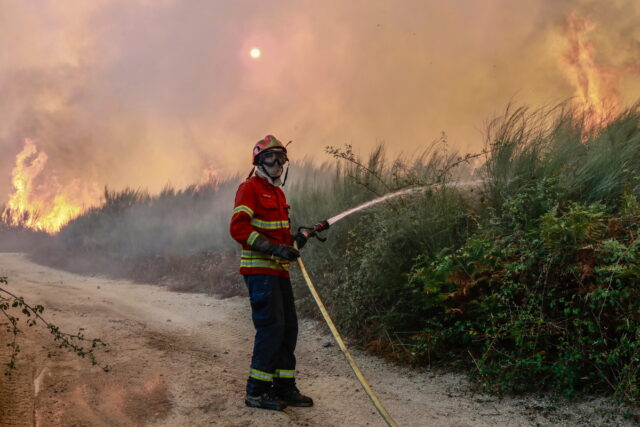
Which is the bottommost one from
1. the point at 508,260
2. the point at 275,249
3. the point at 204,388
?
the point at 204,388

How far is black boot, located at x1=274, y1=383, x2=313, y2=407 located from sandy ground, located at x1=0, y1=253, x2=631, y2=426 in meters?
0.11

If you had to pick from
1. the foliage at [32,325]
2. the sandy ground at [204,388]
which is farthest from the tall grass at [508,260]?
the foliage at [32,325]

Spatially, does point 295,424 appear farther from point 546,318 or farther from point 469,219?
point 469,219

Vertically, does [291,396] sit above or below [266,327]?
below

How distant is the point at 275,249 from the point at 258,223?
1.22 ft

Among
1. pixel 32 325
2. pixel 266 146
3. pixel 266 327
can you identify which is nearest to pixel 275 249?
pixel 266 327

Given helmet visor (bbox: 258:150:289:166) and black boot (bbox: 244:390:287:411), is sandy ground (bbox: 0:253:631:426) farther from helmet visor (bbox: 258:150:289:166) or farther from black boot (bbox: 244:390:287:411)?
helmet visor (bbox: 258:150:289:166)

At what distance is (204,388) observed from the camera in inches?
211

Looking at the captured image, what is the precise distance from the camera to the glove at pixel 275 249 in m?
4.64

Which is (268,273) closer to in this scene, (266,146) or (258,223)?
(258,223)

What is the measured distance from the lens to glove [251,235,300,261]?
15.2 feet

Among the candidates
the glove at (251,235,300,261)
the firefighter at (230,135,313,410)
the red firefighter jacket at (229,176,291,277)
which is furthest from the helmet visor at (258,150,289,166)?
the glove at (251,235,300,261)

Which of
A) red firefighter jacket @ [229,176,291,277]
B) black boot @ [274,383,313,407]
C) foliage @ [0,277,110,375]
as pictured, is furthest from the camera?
black boot @ [274,383,313,407]

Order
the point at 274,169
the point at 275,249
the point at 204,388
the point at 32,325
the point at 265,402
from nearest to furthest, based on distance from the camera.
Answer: the point at 275,249, the point at 265,402, the point at 274,169, the point at 204,388, the point at 32,325
